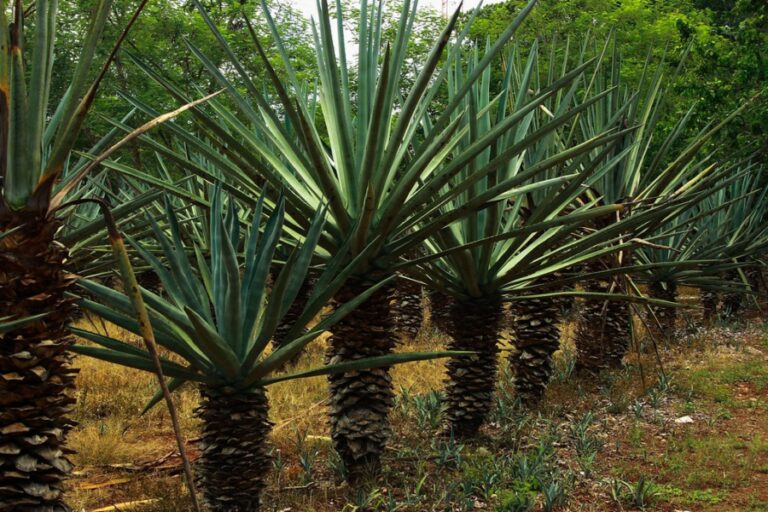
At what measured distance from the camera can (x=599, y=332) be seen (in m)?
8.40

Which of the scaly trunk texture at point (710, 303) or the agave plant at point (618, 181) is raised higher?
the agave plant at point (618, 181)

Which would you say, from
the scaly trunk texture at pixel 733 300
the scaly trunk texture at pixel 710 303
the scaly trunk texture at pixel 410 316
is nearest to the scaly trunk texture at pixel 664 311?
the scaly trunk texture at pixel 710 303

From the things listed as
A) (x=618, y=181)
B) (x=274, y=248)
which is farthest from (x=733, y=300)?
(x=274, y=248)

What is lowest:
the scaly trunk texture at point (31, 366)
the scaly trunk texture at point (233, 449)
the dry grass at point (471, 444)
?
the dry grass at point (471, 444)

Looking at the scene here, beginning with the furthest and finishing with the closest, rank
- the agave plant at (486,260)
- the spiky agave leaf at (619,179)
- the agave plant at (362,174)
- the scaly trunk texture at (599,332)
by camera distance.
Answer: the scaly trunk texture at (599,332)
the spiky agave leaf at (619,179)
the agave plant at (486,260)
the agave plant at (362,174)

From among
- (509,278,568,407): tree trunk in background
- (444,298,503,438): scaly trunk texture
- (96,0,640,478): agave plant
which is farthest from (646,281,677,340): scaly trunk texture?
(96,0,640,478): agave plant

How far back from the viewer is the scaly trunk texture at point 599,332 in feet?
27.3

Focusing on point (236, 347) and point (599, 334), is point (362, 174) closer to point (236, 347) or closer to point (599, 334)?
point (236, 347)

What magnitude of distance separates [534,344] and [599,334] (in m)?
1.94

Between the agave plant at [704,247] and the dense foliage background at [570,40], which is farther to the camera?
the dense foliage background at [570,40]

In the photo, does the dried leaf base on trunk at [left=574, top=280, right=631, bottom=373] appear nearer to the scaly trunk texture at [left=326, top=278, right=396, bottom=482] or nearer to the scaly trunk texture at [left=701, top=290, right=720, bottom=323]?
the scaly trunk texture at [left=326, top=278, right=396, bottom=482]

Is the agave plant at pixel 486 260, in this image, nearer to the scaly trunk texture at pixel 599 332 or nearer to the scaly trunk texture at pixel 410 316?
the scaly trunk texture at pixel 599 332

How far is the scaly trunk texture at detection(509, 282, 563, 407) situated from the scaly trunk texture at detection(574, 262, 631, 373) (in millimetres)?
1454

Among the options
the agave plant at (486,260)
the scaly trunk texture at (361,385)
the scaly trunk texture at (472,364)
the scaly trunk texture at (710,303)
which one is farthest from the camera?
the scaly trunk texture at (710,303)
